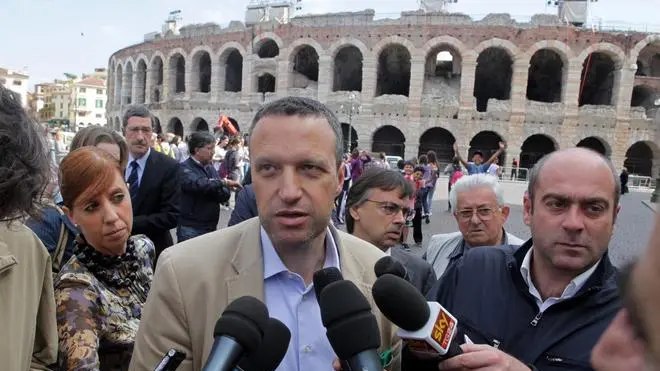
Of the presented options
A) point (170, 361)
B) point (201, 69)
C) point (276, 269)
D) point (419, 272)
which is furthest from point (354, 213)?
point (201, 69)

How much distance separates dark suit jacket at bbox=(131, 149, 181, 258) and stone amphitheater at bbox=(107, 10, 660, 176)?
2509cm

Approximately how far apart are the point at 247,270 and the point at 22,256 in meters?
0.76

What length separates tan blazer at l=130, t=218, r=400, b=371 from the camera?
Result: 152cm

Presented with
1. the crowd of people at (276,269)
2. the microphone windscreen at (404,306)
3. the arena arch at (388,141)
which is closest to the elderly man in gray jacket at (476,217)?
the crowd of people at (276,269)

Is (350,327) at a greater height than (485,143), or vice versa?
(485,143)

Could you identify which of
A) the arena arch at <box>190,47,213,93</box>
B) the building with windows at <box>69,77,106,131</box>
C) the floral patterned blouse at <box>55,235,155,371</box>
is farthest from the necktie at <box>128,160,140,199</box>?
the building with windows at <box>69,77,106,131</box>

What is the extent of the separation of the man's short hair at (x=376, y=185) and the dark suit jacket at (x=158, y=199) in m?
1.70

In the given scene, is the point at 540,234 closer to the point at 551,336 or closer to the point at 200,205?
the point at 551,336

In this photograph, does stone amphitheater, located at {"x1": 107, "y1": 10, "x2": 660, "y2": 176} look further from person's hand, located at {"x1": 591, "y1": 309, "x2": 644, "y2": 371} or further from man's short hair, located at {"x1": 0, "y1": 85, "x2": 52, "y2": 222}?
person's hand, located at {"x1": 591, "y1": 309, "x2": 644, "y2": 371}

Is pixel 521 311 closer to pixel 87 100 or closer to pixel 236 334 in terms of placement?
pixel 236 334

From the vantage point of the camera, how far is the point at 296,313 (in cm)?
165

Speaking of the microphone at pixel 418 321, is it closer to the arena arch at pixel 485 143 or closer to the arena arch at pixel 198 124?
the arena arch at pixel 485 143

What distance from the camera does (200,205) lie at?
17.2 feet

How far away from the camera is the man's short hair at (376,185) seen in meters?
3.49
